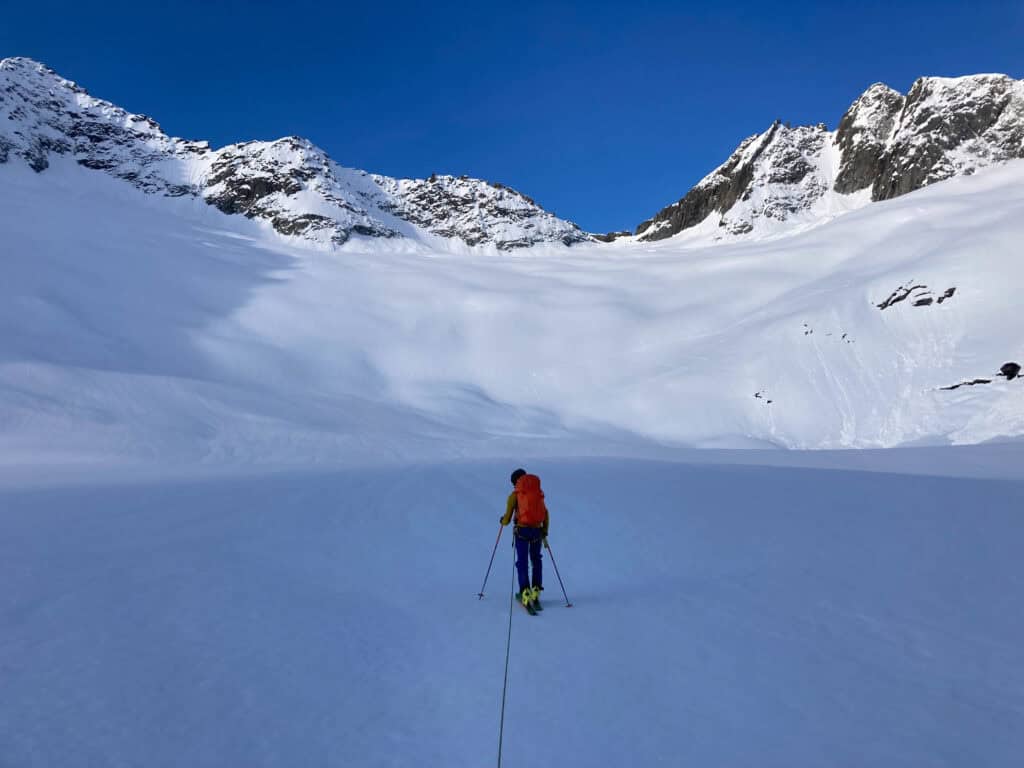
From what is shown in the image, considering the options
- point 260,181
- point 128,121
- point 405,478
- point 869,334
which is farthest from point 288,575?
point 128,121

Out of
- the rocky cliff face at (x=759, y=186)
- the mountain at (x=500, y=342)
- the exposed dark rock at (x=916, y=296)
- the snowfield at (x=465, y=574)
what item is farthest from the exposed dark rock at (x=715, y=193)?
the snowfield at (x=465, y=574)

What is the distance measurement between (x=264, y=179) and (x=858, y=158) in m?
125

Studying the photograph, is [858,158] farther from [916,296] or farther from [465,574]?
[465,574]

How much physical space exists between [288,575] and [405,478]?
20.9 ft

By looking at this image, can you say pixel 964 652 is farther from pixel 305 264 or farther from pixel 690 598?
pixel 305 264

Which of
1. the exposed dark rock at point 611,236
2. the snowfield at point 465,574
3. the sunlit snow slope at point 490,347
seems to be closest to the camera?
the snowfield at point 465,574

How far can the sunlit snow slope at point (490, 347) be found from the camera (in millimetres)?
18469

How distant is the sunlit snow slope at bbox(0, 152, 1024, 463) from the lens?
18.5 meters

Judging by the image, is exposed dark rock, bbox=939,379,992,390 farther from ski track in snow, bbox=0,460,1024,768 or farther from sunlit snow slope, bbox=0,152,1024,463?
ski track in snow, bbox=0,460,1024,768

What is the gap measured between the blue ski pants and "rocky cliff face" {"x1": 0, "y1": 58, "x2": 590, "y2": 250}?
4760 inches

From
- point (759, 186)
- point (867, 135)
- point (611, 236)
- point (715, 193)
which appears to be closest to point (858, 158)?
point (867, 135)

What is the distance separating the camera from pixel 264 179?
423ft

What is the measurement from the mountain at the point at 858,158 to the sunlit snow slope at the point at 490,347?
47.5 metres

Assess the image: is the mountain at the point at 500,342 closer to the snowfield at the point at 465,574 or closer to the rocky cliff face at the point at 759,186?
the snowfield at the point at 465,574
